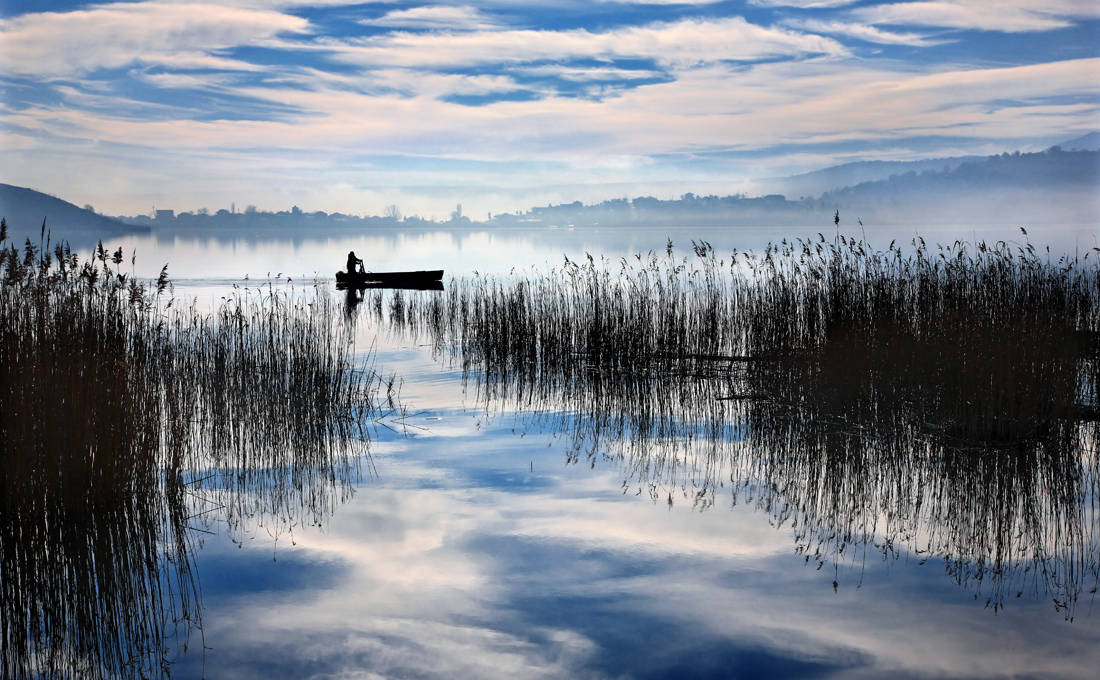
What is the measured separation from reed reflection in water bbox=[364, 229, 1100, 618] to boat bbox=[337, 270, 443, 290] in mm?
12491

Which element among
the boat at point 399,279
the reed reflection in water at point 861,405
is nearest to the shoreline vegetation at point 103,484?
the reed reflection in water at point 861,405

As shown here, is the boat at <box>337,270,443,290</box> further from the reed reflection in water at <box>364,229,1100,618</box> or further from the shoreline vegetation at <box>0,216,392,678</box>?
the shoreline vegetation at <box>0,216,392,678</box>

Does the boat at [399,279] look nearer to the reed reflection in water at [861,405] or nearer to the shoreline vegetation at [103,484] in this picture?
the reed reflection in water at [861,405]

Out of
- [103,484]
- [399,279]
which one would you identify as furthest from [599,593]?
[399,279]

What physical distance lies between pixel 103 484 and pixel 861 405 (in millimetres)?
5325

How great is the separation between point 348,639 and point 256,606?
543 mm

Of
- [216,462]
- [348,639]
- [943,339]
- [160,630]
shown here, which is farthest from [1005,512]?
[216,462]

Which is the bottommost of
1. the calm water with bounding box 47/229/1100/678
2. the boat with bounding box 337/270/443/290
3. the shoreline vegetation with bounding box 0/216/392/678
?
the calm water with bounding box 47/229/1100/678

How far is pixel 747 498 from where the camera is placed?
4.85 m

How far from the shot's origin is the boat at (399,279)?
75.7ft

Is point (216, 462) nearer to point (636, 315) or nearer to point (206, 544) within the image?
point (206, 544)

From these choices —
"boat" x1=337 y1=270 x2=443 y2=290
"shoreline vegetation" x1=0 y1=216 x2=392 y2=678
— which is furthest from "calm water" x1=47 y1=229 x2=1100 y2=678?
"boat" x1=337 y1=270 x2=443 y2=290

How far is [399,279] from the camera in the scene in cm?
2414

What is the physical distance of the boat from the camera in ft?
75.7
